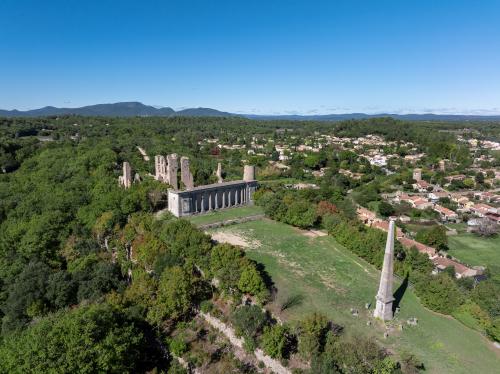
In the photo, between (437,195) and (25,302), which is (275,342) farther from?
(437,195)

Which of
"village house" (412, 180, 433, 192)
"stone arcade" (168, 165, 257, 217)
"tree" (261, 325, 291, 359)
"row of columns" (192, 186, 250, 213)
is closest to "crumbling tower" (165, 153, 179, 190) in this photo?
"stone arcade" (168, 165, 257, 217)

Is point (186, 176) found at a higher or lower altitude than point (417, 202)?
higher

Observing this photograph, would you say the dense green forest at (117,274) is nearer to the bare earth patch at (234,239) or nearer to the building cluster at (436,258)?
the building cluster at (436,258)

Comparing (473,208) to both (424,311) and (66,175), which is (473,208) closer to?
(424,311)

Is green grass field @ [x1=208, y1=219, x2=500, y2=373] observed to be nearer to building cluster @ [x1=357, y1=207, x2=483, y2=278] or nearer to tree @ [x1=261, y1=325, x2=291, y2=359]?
tree @ [x1=261, y1=325, x2=291, y2=359]

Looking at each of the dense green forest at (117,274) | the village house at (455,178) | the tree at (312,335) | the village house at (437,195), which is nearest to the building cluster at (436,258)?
the dense green forest at (117,274)

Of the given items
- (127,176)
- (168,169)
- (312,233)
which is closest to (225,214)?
(168,169)
